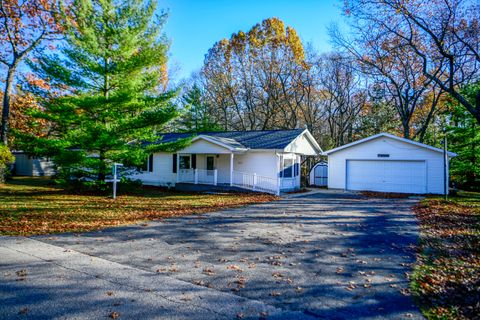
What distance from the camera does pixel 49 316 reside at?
3773 millimetres

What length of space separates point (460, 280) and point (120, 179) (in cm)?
1450

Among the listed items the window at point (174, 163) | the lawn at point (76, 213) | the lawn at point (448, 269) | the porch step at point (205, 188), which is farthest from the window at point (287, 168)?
the lawn at point (448, 269)

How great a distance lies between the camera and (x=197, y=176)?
21688mm

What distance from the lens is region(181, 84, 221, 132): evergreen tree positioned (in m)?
32.8

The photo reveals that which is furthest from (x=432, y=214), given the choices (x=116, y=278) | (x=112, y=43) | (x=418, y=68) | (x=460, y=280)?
(x=418, y=68)

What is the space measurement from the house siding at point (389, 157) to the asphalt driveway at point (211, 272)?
11.9 meters

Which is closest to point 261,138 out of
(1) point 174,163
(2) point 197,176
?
(2) point 197,176

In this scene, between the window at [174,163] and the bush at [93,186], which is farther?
the window at [174,163]

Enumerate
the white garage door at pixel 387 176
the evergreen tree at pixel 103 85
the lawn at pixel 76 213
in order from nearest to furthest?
1. the lawn at pixel 76 213
2. the evergreen tree at pixel 103 85
3. the white garage door at pixel 387 176

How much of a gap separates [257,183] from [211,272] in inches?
589

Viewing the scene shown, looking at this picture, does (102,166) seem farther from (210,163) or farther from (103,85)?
(210,163)

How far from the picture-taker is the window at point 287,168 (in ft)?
70.5

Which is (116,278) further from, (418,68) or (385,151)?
(418,68)

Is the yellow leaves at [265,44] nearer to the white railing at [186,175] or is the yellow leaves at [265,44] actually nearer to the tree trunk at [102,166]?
the white railing at [186,175]
